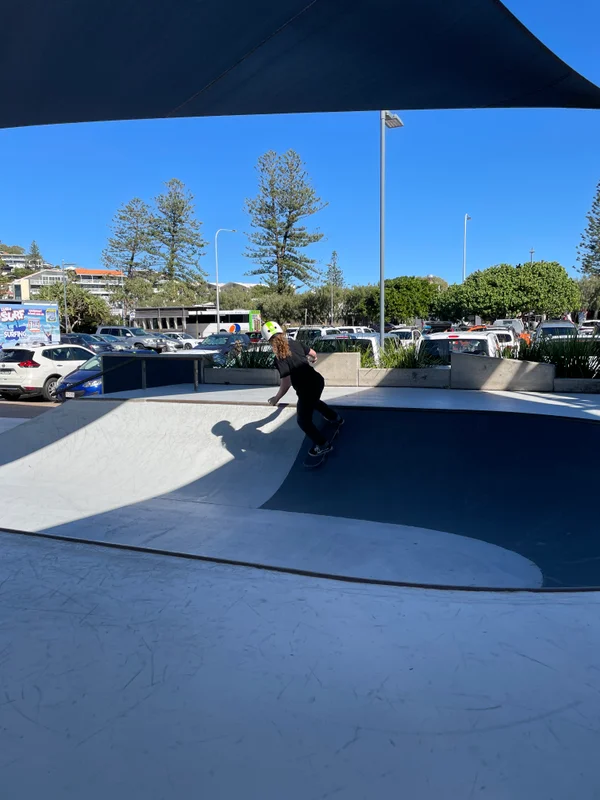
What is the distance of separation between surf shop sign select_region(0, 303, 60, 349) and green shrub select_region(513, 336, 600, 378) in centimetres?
2039

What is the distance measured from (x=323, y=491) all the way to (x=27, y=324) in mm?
22871

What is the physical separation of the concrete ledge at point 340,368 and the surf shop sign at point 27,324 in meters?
16.8

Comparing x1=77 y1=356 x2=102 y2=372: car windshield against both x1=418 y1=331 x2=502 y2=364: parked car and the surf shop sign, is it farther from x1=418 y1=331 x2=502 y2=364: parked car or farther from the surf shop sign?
the surf shop sign

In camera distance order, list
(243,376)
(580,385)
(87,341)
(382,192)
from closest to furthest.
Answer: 1. (580,385)
2. (243,376)
3. (382,192)
4. (87,341)

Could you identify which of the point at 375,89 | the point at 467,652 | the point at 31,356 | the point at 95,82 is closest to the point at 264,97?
the point at 375,89

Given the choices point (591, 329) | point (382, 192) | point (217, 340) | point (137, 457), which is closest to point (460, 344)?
point (382, 192)

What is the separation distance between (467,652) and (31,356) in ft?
53.5

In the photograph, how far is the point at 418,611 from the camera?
3.22 metres

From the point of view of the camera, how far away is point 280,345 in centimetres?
677

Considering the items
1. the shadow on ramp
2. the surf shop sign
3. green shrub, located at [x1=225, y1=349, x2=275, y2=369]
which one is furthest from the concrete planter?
the surf shop sign

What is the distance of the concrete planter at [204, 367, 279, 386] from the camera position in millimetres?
12148

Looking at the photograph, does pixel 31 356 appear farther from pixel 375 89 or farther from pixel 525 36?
pixel 525 36

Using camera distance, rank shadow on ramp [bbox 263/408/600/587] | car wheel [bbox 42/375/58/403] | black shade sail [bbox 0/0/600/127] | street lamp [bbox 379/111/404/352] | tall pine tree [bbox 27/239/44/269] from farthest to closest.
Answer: tall pine tree [bbox 27/239/44/269] → street lamp [bbox 379/111/404/352] → car wheel [bbox 42/375/58/403] → shadow on ramp [bbox 263/408/600/587] → black shade sail [bbox 0/0/600/127]

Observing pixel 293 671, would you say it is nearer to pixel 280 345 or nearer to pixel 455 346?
pixel 280 345
